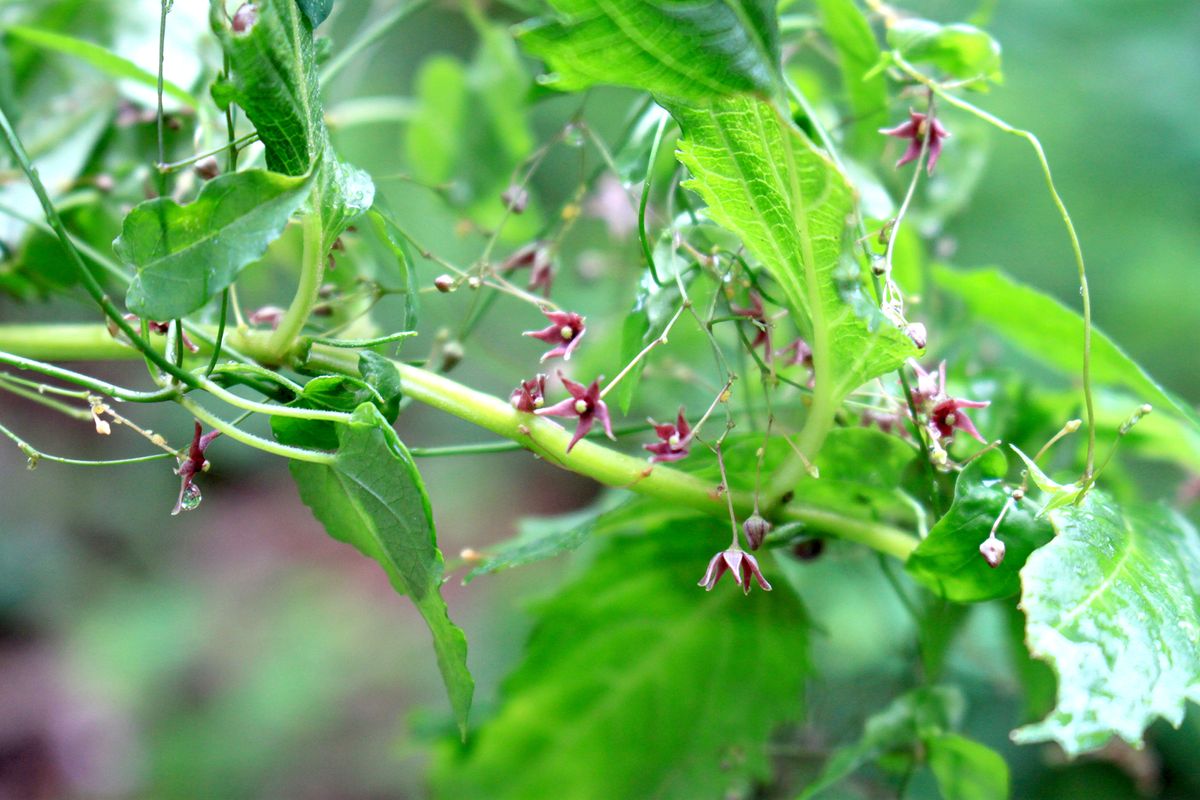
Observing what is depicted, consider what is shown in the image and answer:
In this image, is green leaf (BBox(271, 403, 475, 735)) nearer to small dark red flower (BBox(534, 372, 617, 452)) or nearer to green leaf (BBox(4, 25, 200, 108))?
small dark red flower (BBox(534, 372, 617, 452))

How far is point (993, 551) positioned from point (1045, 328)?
0.20 m

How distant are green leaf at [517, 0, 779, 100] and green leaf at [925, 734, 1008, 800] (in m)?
0.28

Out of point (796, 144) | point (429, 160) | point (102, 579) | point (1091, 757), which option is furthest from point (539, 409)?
point (102, 579)

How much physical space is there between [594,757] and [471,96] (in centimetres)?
44

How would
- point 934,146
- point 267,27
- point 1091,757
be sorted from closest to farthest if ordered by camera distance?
point 267,27 < point 934,146 < point 1091,757

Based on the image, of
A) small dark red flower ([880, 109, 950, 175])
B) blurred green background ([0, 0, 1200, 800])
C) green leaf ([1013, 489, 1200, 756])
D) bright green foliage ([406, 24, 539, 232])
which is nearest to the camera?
green leaf ([1013, 489, 1200, 756])

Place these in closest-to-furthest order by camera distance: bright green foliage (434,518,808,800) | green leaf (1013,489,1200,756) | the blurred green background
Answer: green leaf (1013,489,1200,756), bright green foliage (434,518,808,800), the blurred green background

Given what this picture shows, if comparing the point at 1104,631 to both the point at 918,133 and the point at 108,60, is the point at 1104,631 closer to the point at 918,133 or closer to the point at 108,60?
the point at 918,133

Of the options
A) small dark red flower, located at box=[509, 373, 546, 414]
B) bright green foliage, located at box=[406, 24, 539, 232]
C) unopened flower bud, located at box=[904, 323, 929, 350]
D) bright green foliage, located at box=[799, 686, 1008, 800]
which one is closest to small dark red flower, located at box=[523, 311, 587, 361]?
small dark red flower, located at box=[509, 373, 546, 414]

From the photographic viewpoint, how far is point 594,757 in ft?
1.80

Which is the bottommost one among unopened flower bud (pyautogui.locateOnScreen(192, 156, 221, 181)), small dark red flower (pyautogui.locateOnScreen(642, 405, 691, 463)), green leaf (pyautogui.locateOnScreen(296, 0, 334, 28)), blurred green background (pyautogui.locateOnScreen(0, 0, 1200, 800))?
blurred green background (pyautogui.locateOnScreen(0, 0, 1200, 800))

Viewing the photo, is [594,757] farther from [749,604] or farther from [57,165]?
[57,165]

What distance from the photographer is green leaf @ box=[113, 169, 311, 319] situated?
11.9 inches

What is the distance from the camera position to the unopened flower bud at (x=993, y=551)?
34 centimetres
